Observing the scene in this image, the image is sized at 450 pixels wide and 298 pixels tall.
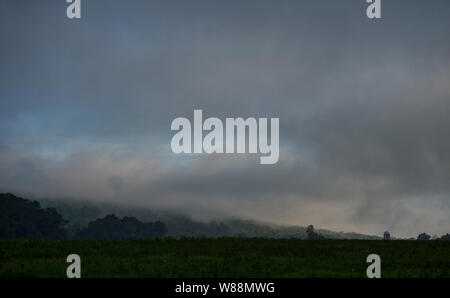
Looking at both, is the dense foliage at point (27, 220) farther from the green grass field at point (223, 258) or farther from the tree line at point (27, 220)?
the green grass field at point (223, 258)

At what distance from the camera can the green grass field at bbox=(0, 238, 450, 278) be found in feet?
103

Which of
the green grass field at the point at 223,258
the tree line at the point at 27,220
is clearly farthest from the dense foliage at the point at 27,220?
the green grass field at the point at 223,258

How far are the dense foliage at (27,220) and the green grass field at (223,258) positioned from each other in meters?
87.5

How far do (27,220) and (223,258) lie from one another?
3918 inches

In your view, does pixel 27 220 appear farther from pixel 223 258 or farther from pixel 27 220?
pixel 223 258

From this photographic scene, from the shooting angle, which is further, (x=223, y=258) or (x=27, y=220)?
(x=27, y=220)

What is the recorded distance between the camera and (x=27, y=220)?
12650cm

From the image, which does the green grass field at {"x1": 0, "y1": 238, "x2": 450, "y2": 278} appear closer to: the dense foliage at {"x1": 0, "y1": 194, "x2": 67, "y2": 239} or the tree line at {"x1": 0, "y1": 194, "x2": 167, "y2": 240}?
the tree line at {"x1": 0, "y1": 194, "x2": 167, "y2": 240}

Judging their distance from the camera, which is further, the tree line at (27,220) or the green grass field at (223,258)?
the tree line at (27,220)

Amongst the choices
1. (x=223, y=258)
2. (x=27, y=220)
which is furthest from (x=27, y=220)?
(x=223, y=258)

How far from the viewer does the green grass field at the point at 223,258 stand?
1241 inches
